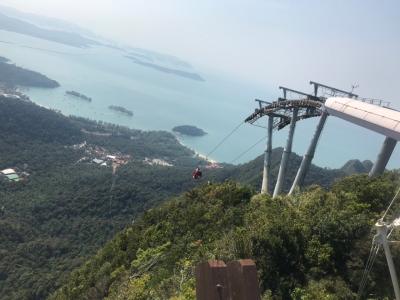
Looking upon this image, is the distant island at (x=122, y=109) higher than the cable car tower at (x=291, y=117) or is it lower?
lower

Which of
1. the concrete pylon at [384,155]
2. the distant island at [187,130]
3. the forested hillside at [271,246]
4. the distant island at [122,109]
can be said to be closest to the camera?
the forested hillside at [271,246]

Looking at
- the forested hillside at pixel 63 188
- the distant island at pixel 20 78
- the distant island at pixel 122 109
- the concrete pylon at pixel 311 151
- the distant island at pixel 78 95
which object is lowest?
the forested hillside at pixel 63 188

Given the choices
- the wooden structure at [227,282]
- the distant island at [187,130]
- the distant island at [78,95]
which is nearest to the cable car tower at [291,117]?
the wooden structure at [227,282]

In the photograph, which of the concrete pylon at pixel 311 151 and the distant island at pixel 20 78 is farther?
the distant island at pixel 20 78

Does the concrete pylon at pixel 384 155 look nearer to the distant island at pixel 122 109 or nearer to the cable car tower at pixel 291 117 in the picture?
the cable car tower at pixel 291 117

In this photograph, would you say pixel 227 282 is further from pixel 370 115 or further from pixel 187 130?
pixel 187 130

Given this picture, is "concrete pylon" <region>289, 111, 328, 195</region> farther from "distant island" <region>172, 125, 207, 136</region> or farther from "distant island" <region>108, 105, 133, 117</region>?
"distant island" <region>108, 105, 133, 117</region>

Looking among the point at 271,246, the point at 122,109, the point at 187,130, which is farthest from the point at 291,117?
the point at 122,109
